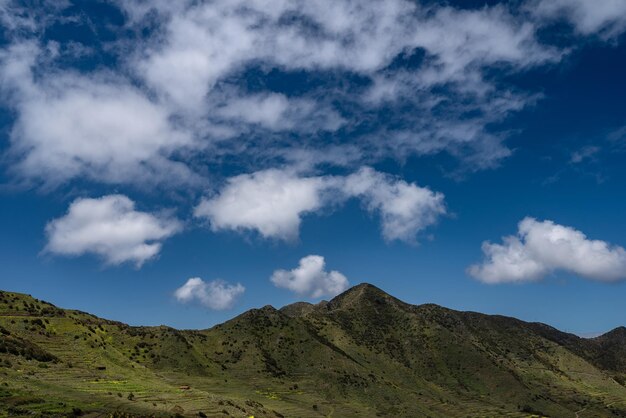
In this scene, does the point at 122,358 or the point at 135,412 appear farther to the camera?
the point at 122,358

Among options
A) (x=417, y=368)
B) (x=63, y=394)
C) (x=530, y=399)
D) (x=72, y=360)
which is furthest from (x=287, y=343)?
(x=63, y=394)

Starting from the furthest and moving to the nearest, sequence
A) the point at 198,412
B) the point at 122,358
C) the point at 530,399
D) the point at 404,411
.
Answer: the point at 530,399 < the point at 404,411 < the point at 122,358 < the point at 198,412

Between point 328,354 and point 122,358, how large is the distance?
2814 inches

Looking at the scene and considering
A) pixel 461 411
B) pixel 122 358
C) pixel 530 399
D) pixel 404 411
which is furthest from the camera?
pixel 530 399

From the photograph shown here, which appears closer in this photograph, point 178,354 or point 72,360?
point 72,360

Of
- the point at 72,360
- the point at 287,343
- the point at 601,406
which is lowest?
the point at 601,406

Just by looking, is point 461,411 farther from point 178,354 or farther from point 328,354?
point 178,354

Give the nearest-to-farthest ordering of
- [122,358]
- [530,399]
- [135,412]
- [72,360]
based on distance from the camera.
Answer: [135,412] < [72,360] < [122,358] < [530,399]

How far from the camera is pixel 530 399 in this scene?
185625 mm

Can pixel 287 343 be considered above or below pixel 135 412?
above

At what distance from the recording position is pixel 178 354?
138 m

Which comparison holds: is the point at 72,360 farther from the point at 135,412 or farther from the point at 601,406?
the point at 601,406

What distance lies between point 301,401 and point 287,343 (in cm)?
4759

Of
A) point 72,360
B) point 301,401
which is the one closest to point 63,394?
point 72,360
